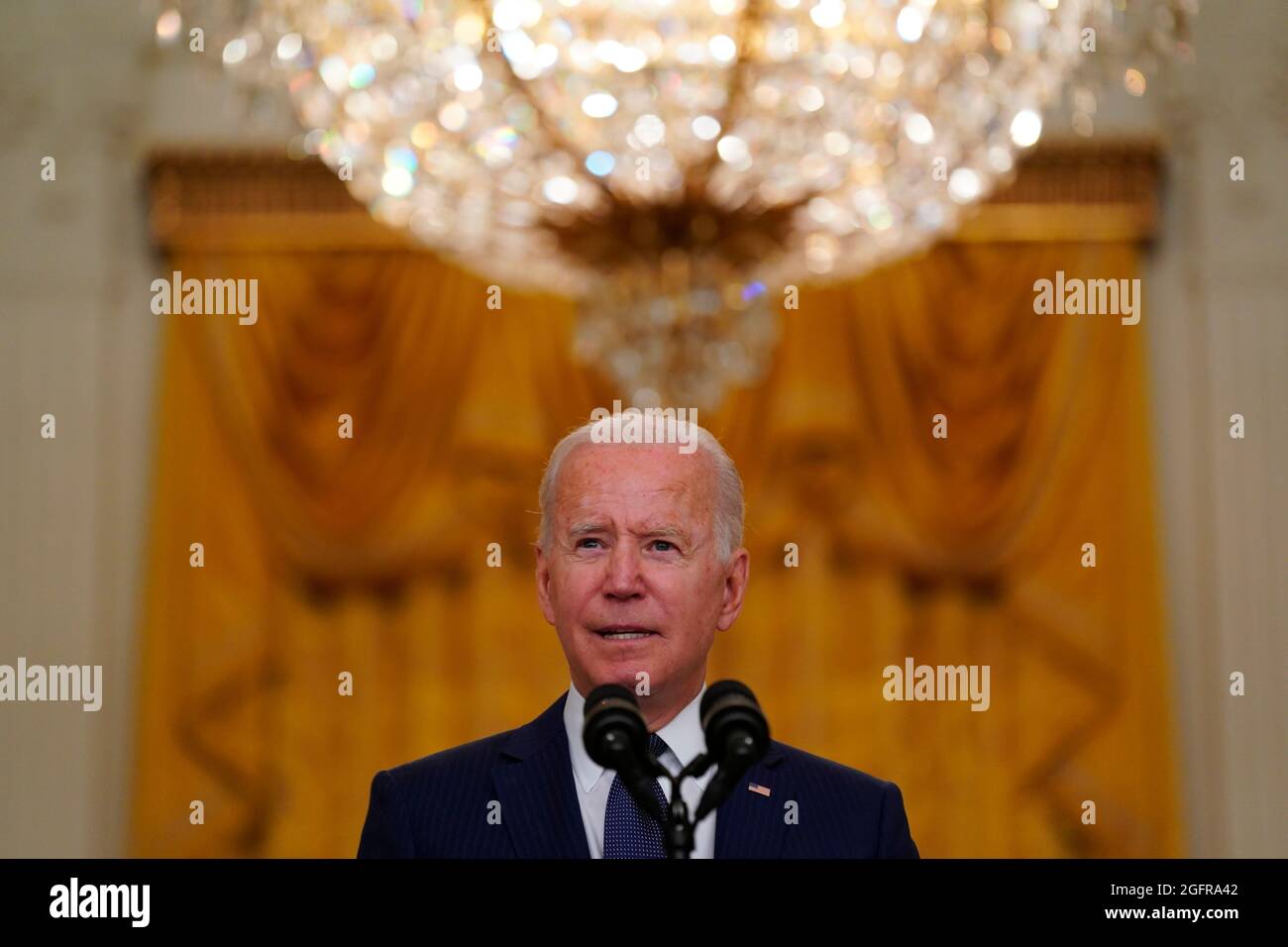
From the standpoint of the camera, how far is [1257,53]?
5.54 meters

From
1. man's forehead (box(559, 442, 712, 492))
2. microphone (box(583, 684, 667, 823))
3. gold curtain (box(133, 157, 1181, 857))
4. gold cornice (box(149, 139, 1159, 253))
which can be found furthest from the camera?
gold cornice (box(149, 139, 1159, 253))

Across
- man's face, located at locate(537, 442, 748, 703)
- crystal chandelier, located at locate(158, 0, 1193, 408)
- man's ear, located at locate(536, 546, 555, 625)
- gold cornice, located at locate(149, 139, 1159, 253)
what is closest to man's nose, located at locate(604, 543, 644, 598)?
man's face, located at locate(537, 442, 748, 703)

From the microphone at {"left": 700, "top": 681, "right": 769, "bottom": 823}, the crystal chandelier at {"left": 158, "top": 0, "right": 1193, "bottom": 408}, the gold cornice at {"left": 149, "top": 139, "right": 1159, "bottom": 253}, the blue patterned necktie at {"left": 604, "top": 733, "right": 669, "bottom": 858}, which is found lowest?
the blue patterned necktie at {"left": 604, "top": 733, "right": 669, "bottom": 858}

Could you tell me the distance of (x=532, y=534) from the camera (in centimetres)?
561

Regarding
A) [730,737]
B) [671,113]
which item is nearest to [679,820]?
[730,737]

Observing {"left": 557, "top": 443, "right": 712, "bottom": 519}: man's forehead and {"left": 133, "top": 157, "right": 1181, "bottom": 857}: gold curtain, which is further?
{"left": 133, "top": 157, "right": 1181, "bottom": 857}: gold curtain

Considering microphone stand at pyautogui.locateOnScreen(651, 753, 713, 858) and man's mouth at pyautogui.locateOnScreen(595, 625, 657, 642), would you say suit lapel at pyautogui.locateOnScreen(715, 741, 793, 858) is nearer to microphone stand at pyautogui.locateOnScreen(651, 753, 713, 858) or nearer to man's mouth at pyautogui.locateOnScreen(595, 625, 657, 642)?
man's mouth at pyautogui.locateOnScreen(595, 625, 657, 642)

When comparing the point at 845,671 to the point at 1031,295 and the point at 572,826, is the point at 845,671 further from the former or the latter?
the point at 572,826

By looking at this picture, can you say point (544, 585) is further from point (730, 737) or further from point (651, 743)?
point (730, 737)

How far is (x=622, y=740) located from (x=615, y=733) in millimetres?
11

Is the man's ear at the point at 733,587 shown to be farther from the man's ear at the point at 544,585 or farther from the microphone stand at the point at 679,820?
the microphone stand at the point at 679,820

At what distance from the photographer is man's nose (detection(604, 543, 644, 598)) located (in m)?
1.80

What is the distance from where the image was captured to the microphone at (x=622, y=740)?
1436 mm

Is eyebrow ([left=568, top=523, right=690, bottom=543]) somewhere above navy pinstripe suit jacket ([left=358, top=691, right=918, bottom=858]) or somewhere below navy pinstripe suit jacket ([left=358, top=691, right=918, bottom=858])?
above
